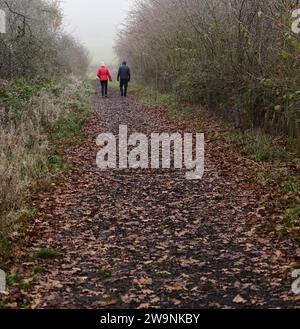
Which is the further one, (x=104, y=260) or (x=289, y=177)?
(x=289, y=177)

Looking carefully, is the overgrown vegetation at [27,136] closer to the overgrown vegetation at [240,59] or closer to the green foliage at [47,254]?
the green foliage at [47,254]

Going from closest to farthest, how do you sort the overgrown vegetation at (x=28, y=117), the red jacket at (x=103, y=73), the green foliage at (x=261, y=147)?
1. the overgrown vegetation at (x=28, y=117)
2. the green foliage at (x=261, y=147)
3. the red jacket at (x=103, y=73)

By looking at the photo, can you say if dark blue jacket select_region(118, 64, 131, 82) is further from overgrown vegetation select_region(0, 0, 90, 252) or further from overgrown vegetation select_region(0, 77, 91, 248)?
overgrown vegetation select_region(0, 77, 91, 248)

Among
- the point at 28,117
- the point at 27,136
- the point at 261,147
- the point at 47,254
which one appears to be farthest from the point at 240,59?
the point at 47,254

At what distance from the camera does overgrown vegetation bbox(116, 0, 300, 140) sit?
10.4 meters

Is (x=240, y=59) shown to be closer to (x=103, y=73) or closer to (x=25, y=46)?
(x=25, y=46)

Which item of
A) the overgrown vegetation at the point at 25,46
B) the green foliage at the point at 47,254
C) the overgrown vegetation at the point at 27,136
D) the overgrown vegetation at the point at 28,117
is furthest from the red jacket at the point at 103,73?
the green foliage at the point at 47,254

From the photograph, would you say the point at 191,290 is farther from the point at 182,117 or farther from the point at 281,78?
the point at 182,117

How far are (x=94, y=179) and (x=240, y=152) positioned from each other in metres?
3.61

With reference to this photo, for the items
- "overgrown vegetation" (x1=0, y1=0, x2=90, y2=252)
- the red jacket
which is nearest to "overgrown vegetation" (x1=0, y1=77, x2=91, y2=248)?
"overgrown vegetation" (x1=0, y1=0, x2=90, y2=252)

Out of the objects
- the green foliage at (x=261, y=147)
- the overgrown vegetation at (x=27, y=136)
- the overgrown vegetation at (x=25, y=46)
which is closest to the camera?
the overgrown vegetation at (x=27, y=136)

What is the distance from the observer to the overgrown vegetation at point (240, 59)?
34.0 ft

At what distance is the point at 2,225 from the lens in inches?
282

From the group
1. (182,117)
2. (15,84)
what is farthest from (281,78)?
(15,84)
